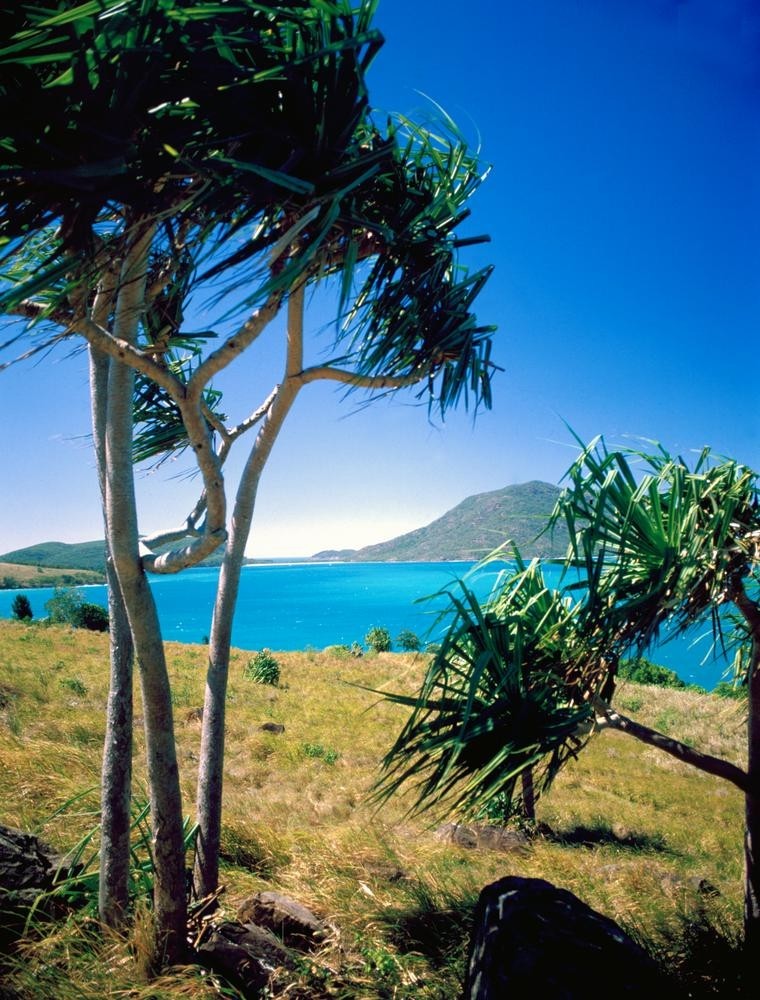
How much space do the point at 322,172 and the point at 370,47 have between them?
1.37 feet

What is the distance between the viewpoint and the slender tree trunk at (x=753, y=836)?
2.75 meters

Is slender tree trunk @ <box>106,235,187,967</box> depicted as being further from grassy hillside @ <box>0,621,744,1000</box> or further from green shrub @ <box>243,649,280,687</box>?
green shrub @ <box>243,649,280,687</box>

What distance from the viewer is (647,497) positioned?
273 centimetres

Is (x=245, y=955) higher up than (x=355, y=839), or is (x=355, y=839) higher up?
(x=245, y=955)

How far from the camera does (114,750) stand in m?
2.72

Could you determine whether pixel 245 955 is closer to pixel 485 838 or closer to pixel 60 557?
pixel 485 838

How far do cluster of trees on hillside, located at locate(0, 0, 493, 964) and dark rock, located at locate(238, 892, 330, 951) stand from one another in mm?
314

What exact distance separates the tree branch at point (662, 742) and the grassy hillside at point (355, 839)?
753 mm

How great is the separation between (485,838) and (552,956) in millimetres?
4474

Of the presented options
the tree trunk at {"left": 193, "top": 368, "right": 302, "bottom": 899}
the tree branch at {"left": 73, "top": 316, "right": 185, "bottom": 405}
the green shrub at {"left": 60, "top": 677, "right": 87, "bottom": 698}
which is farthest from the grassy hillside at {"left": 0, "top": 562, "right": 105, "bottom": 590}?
the tree branch at {"left": 73, "top": 316, "right": 185, "bottom": 405}

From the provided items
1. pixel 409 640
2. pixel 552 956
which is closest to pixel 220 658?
pixel 552 956

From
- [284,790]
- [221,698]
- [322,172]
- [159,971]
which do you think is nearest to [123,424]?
[322,172]

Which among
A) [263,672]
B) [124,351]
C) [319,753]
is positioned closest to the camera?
[124,351]

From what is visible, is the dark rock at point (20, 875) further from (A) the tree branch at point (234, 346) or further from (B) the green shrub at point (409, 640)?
(A) the tree branch at point (234, 346)
